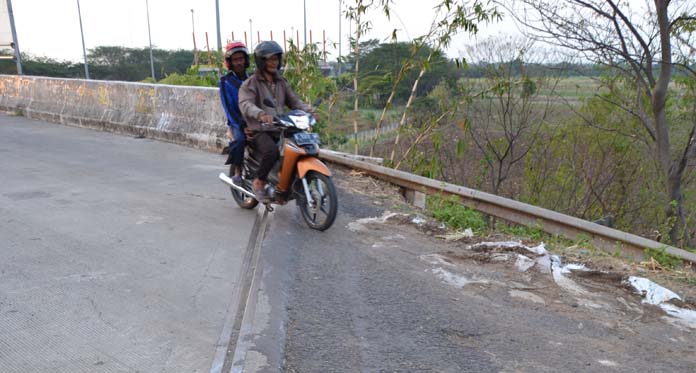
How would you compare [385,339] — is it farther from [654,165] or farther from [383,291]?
[654,165]

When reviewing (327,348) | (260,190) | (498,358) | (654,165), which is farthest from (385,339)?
(654,165)

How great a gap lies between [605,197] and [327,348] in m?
15.2

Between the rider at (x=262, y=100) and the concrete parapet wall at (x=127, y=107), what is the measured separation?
13.4 feet

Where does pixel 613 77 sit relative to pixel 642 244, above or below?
above

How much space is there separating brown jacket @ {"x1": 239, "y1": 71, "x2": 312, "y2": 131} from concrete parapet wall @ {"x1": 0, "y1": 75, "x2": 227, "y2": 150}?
13.3 ft

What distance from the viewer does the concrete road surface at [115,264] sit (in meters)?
3.18

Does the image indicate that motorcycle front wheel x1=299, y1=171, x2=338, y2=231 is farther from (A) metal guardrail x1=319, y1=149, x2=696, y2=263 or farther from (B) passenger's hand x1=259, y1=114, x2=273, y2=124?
(A) metal guardrail x1=319, y1=149, x2=696, y2=263

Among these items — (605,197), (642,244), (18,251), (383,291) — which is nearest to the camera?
(383,291)

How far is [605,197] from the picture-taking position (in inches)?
642

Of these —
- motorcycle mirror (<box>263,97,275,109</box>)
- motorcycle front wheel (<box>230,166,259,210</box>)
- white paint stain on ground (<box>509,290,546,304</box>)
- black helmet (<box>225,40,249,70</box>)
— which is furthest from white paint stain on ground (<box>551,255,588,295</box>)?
black helmet (<box>225,40,249,70</box>)

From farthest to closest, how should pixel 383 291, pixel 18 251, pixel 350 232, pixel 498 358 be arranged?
pixel 350 232, pixel 18 251, pixel 383 291, pixel 498 358

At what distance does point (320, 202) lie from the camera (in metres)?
5.39

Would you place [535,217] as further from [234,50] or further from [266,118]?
[234,50]

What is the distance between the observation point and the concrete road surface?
318 centimetres
